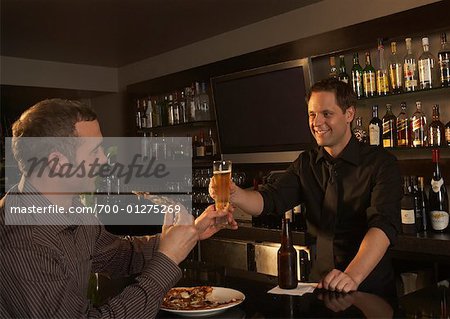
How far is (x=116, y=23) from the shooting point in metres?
4.24

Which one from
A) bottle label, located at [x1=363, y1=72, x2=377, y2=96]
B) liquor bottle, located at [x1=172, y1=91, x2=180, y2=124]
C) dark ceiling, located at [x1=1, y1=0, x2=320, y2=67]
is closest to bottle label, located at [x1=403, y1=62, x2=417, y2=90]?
bottle label, located at [x1=363, y1=72, x2=377, y2=96]

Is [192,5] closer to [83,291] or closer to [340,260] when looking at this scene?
[340,260]

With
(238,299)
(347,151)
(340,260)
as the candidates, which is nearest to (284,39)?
(347,151)

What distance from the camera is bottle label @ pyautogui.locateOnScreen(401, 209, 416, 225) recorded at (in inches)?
122

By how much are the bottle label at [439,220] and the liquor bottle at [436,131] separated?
1.35ft

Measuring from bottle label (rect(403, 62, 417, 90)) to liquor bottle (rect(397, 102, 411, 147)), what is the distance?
0.48 feet

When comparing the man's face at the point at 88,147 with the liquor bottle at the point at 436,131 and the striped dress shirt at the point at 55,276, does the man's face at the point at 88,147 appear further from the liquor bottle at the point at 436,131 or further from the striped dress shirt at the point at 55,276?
the liquor bottle at the point at 436,131

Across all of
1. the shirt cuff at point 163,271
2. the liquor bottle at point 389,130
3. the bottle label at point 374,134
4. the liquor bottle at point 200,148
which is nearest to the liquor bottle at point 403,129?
the liquor bottle at point 389,130

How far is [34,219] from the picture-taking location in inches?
53.7

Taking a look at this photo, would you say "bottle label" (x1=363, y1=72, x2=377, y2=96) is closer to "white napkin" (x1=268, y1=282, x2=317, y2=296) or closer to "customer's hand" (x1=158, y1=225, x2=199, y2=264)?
"white napkin" (x1=268, y1=282, x2=317, y2=296)

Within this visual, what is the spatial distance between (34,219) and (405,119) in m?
2.56

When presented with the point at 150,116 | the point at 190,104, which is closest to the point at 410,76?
the point at 190,104

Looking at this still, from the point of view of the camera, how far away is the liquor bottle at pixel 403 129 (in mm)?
3262

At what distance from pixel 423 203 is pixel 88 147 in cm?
241
